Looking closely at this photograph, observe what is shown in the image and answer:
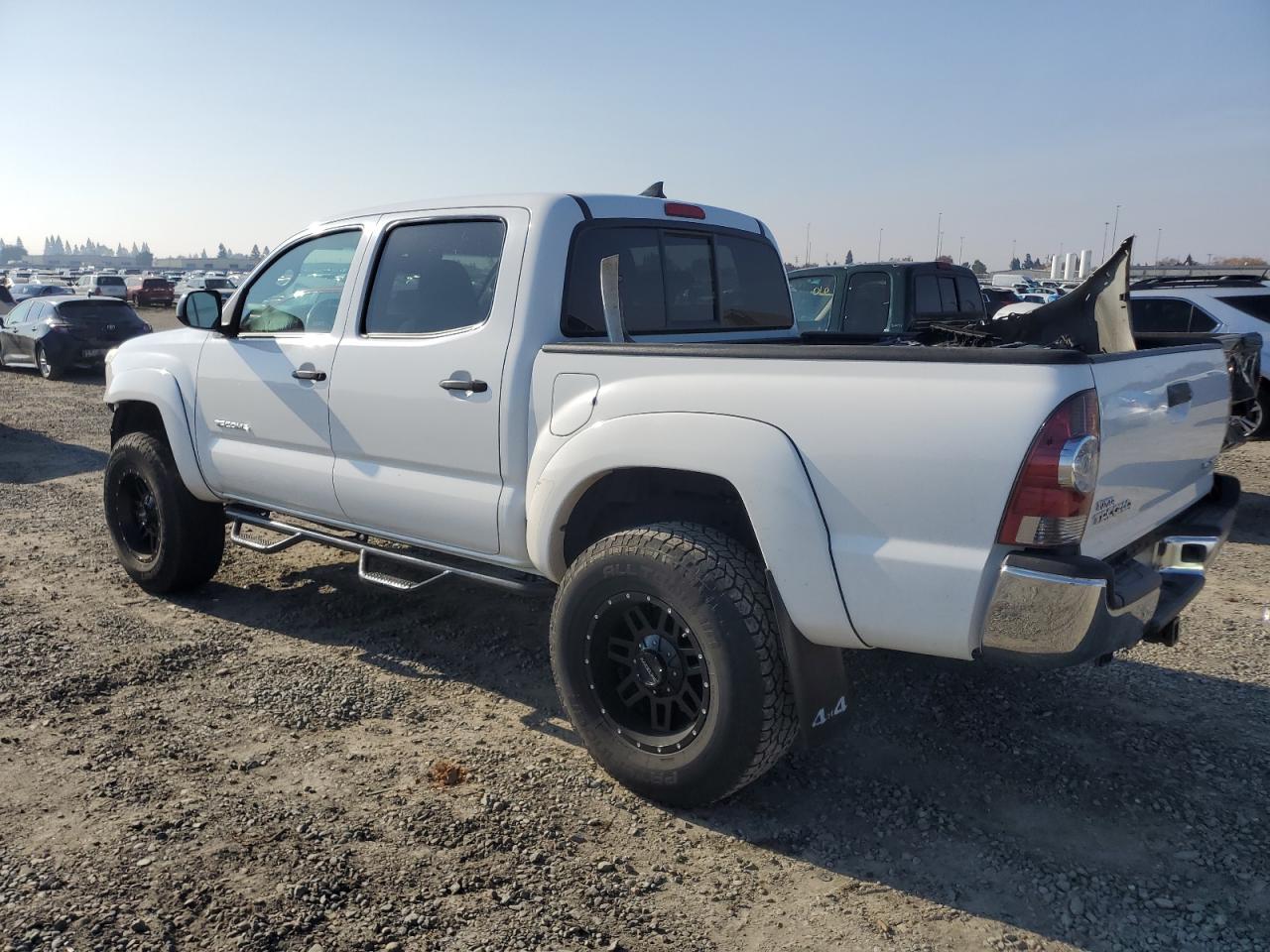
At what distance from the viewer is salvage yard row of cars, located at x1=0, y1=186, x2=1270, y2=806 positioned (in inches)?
102

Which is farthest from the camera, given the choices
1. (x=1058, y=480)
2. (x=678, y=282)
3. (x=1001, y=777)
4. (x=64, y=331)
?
(x=64, y=331)

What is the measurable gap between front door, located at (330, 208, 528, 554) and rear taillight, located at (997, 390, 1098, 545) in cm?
191

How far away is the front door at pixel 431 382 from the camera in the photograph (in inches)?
147

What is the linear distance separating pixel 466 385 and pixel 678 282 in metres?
1.10

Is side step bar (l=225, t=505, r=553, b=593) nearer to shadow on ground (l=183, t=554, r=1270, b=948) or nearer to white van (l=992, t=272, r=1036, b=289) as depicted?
shadow on ground (l=183, t=554, r=1270, b=948)

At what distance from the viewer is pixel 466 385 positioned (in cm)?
370

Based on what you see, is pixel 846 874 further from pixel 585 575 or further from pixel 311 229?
pixel 311 229

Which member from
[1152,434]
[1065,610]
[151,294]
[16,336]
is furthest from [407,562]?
[151,294]

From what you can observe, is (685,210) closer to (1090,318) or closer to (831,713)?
(1090,318)

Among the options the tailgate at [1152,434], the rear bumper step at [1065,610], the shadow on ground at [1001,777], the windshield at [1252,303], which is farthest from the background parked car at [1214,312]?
the rear bumper step at [1065,610]

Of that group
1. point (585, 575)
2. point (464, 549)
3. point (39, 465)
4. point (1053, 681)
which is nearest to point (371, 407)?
point (464, 549)

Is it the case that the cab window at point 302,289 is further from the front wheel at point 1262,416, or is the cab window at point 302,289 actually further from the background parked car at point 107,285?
the background parked car at point 107,285

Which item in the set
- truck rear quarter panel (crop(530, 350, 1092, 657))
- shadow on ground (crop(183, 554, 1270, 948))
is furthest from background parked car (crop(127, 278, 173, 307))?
truck rear quarter panel (crop(530, 350, 1092, 657))

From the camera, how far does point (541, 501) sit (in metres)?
3.47
